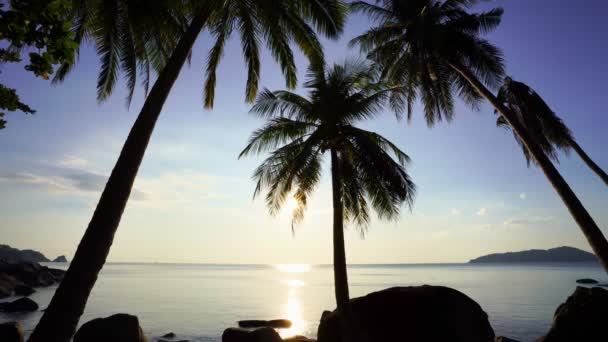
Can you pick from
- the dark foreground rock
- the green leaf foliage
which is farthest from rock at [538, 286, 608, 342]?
the dark foreground rock

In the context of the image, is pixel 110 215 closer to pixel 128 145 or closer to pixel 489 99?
pixel 128 145

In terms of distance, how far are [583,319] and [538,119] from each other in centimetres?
842

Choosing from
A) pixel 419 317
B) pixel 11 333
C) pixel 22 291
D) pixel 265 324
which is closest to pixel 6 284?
pixel 22 291

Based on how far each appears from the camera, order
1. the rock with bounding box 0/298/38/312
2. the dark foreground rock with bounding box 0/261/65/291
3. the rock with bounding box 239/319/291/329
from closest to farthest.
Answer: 1. the rock with bounding box 239/319/291/329
2. the rock with bounding box 0/298/38/312
3. the dark foreground rock with bounding box 0/261/65/291

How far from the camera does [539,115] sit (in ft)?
46.9

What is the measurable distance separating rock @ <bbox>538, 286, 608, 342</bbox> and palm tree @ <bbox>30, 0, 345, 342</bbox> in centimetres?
1102

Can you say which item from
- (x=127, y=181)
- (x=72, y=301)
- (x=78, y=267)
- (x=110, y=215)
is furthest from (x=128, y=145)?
(x=72, y=301)

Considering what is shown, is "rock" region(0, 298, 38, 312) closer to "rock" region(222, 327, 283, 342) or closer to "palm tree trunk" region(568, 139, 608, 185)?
"rock" region(222, 327, 283, 342)

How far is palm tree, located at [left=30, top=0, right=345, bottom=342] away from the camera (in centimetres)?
536

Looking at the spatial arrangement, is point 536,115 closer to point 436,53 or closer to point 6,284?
point 436,53

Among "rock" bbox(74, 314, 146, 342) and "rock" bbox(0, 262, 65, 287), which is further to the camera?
"rock" bbox(0, 262, 65, 287)

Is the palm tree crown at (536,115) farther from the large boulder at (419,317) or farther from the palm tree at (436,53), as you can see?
the large boulder at (419,317)

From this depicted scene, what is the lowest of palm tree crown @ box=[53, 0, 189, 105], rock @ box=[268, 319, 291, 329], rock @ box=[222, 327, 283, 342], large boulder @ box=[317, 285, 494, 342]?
rock @ box=[268, 319, 291, 329]

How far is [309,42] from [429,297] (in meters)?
9.26
